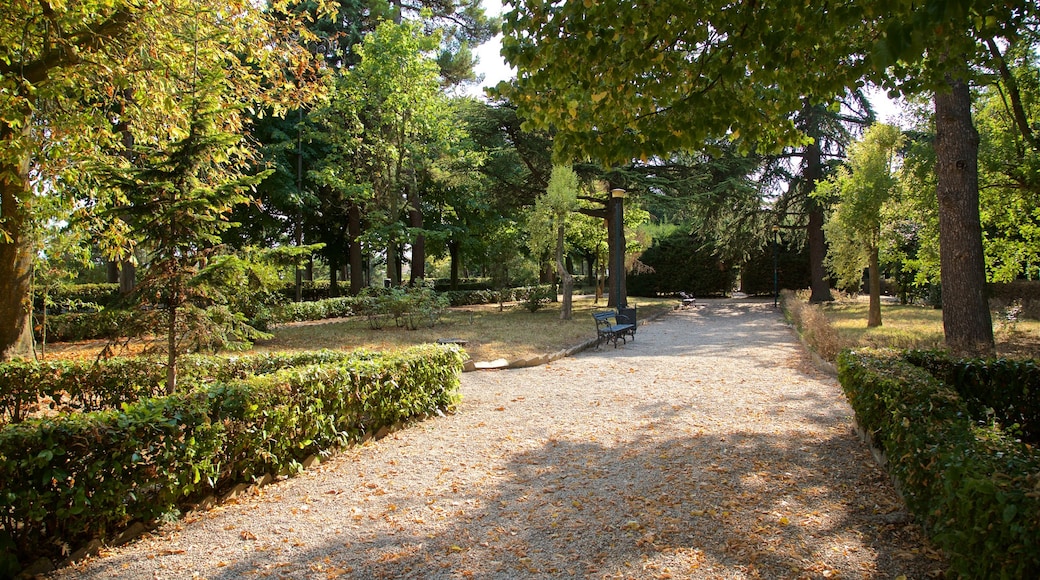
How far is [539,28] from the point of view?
4.92 m

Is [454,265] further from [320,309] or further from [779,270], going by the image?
[779,270]

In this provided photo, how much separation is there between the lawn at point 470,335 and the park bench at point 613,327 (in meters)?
0.42

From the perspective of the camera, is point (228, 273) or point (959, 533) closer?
point (959, 533)

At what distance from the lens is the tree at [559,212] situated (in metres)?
18.3

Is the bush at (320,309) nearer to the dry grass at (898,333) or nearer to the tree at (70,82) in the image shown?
the tree at (70,82)

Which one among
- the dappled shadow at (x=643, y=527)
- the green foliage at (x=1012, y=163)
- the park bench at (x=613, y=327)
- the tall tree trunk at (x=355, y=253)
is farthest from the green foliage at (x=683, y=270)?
the dappled shadow at (x=643, y=527)

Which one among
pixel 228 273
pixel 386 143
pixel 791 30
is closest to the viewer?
pixel 791 30

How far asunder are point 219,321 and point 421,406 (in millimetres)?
2383

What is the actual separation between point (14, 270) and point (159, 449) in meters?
7.50

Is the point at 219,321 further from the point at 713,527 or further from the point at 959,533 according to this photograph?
the point at 959,533

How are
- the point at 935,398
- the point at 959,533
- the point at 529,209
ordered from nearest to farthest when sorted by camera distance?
the point at 959,533 → the point at 935,398 → the point at 529,209

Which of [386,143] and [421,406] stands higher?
[386,143]

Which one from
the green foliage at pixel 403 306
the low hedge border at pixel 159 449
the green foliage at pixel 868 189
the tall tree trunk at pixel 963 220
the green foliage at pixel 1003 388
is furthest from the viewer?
the green foliage at pixel 403 306

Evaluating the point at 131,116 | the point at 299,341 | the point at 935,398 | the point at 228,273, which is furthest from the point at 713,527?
the point at 299,341
